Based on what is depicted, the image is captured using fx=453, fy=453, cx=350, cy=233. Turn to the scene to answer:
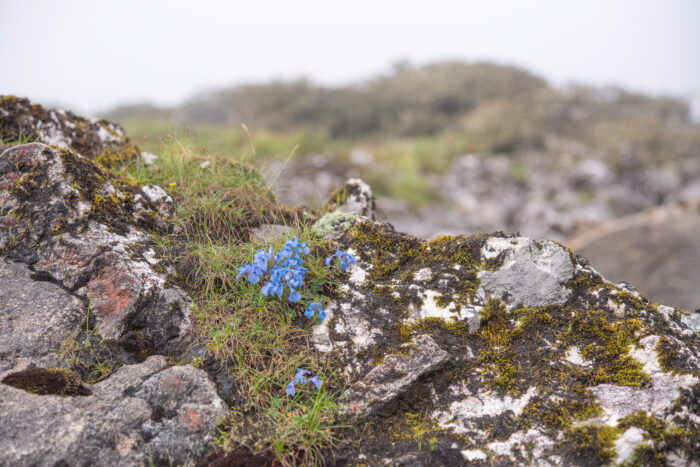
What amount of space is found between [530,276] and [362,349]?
40.2 inches

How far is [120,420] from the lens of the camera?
76.0 inches

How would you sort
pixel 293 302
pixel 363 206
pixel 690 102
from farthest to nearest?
pixel 690 102
pixel 363 206
pixel 293 302

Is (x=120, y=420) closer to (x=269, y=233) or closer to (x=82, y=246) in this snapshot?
(x=82, y=246)

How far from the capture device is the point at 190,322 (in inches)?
95.2

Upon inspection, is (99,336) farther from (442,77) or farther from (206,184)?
(442,77)

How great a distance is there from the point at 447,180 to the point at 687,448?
10660 millimetres

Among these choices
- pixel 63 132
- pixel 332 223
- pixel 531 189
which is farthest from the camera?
pixel 531 189

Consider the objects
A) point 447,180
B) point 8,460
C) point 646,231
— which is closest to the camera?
point 8,460

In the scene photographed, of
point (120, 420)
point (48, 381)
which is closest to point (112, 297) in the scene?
point (48, 381)

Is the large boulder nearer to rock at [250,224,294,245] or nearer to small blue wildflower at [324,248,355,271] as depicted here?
rock at [250,224,294,245]

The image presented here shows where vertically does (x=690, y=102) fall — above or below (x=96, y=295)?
above

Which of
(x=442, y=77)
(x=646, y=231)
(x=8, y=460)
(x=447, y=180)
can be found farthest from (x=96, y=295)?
(x=442, y=77)

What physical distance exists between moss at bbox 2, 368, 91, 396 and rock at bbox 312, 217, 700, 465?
3.66 feet

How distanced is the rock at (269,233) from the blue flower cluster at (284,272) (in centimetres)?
23
